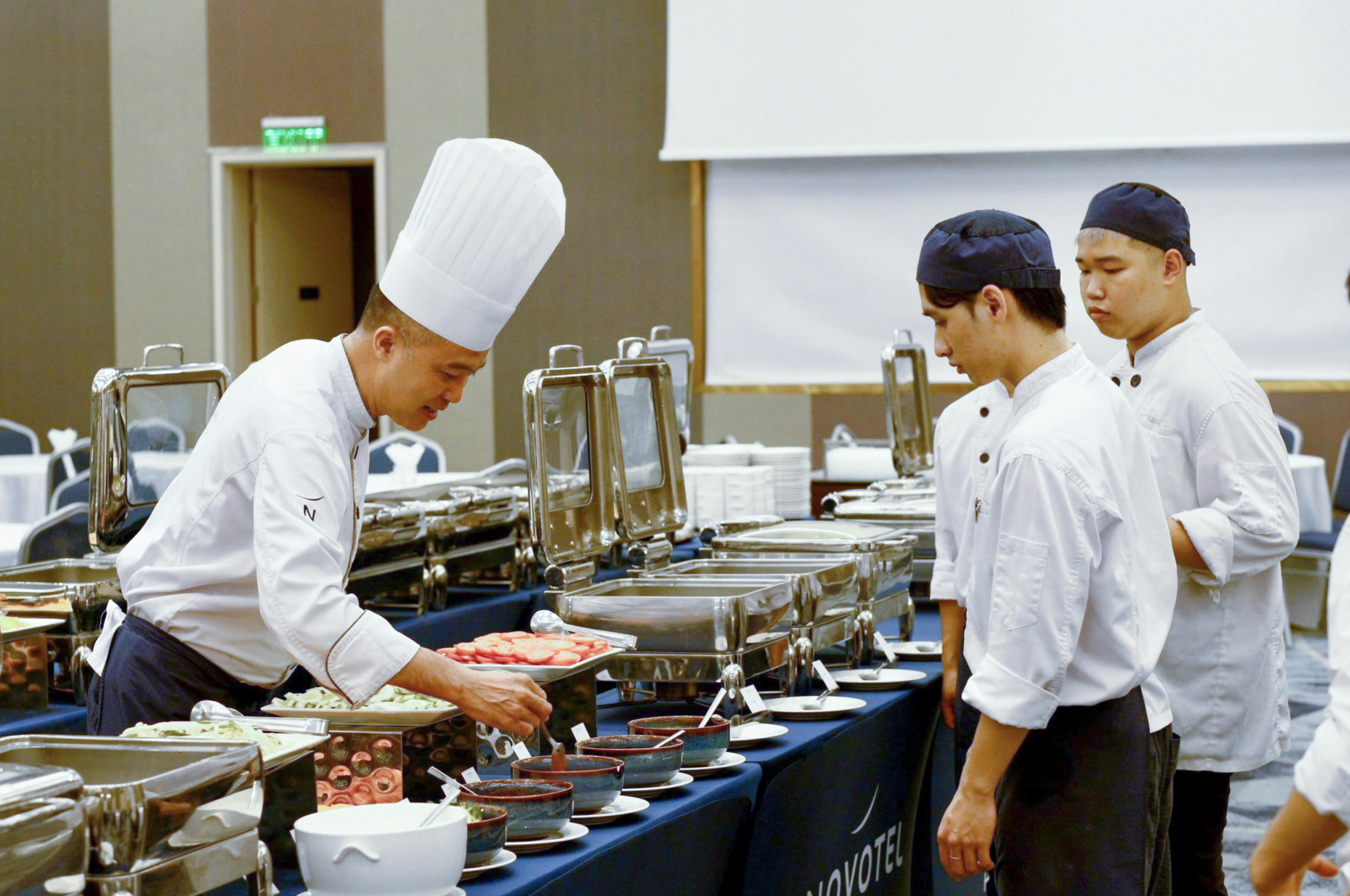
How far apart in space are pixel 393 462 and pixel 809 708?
2.76 meters

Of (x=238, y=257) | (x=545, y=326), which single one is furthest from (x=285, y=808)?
(x=238, y=257)

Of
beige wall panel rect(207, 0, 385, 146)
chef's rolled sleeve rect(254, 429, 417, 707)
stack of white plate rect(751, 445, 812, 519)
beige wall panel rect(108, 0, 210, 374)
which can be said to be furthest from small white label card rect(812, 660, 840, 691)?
beige wall panel rect(108, 0, 210, 374)

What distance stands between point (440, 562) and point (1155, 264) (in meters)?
1.31

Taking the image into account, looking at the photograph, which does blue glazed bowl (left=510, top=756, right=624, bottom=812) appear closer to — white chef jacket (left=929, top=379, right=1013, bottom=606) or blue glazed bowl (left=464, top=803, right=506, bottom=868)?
blue glazed bowl (left=464, top=803, right=506, bottom=868)

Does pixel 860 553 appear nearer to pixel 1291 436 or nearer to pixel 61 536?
pixel 61 536

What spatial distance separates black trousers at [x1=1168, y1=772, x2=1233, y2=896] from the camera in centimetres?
198

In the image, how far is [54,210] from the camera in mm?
6301

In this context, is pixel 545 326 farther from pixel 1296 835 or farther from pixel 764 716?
pixel 1296 835

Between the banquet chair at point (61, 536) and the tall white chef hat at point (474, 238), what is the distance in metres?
1.32

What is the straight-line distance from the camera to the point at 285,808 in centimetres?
125

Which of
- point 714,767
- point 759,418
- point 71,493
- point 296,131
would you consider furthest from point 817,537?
point 296,131

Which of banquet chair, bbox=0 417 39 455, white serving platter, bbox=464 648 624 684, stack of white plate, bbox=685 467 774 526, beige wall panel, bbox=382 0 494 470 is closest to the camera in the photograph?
white serving platter, bbox=464 648 624 684

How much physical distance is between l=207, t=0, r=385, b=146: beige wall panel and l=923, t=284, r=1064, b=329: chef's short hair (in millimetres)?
4826

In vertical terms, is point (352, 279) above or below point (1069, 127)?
below
